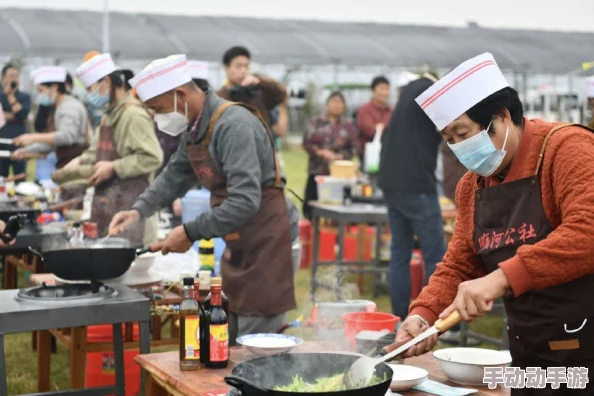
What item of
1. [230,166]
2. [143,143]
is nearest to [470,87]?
[230,166]

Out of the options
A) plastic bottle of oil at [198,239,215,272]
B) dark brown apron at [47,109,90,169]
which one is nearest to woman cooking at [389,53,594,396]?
plastic bottle of oil at [198,239,215,272]

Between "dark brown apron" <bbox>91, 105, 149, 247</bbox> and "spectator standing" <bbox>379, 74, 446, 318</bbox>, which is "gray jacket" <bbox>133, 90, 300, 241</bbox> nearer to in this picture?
"dark brown apron" <bbox>91, 105, 149, 247</bbox>

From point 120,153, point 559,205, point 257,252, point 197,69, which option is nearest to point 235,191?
point 257,252

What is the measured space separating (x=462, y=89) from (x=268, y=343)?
1208 millimetres

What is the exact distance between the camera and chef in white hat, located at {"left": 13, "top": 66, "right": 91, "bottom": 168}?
8266 millimetres

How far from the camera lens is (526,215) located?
249cm

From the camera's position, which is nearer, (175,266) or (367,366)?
(367,366)

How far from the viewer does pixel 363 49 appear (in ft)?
84.3

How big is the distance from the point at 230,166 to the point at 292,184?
15.9 m

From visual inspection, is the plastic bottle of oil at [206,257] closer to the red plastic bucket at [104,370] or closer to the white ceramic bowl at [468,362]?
the red plastic bucket at [104,370]

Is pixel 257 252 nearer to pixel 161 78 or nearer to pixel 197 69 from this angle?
pixel 161 78

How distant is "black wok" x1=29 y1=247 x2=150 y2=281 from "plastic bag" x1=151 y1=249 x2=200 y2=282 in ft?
2.94

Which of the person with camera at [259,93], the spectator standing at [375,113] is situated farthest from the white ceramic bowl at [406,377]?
the spectator standing at [375,113]

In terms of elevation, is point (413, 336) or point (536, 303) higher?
point (536, 303)
